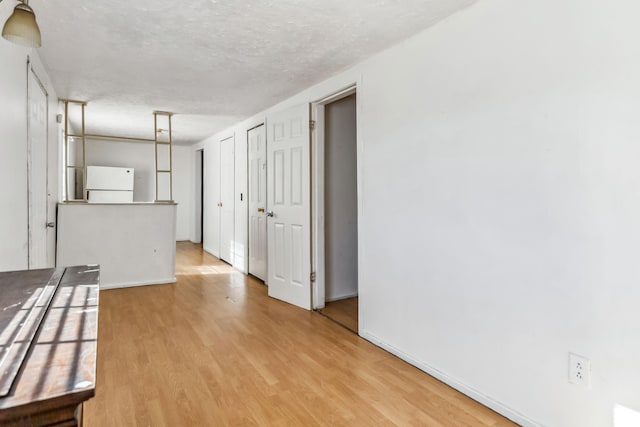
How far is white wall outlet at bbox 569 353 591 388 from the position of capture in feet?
5.21

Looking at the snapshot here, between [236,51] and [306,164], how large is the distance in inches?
48.7

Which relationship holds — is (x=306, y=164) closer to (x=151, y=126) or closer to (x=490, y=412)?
(x=490, y=412)

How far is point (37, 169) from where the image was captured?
2.75 meters

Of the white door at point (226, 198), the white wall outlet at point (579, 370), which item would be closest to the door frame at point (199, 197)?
the white door at point (226, 198)

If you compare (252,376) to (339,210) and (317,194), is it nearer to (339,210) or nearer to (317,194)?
(317,194)

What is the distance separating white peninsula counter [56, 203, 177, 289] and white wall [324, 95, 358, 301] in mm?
2229

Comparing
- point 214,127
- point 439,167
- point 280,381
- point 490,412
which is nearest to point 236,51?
point 439,167

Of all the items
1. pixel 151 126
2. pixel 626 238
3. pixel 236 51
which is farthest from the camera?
pixel 151 126

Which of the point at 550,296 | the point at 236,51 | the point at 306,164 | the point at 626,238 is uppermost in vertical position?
the point at 236,51

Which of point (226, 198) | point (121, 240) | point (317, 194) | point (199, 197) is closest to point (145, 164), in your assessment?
point (199, 197)

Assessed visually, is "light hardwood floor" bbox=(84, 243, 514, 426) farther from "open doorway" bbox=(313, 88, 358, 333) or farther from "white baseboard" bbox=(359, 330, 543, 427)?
"open doorway" bbox=(313, 88, 358, 333)

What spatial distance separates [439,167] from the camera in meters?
2.26

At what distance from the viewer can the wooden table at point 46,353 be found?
55 centimetres

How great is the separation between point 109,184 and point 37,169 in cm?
461
